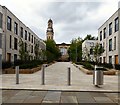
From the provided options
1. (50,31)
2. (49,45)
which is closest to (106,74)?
(49,45)

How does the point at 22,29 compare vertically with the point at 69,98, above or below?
above

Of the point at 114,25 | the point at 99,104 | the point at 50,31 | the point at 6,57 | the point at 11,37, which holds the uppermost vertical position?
the point at 50,31

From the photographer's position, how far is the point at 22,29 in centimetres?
4169

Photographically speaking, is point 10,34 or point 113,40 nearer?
point 10,34

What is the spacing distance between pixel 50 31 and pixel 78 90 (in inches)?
4184

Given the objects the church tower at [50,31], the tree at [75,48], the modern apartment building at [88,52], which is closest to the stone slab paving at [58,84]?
the modern apartment building at [88,52]

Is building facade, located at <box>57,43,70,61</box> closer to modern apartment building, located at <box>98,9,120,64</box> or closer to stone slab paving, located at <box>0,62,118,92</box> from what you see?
modern apartment building, located at <box>98,9,120,64</box>

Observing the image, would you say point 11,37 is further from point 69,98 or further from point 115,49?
point 69,98

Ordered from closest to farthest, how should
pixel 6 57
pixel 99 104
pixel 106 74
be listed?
pixel 99 104 < pixel 106 74 < pixel 6 57

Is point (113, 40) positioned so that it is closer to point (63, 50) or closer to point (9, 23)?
point (9, 23)

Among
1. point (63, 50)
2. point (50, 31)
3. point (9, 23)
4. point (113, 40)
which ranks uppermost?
point (50, 31)

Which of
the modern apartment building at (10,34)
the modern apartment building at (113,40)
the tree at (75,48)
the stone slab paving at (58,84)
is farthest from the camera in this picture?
the tree at (75,48)

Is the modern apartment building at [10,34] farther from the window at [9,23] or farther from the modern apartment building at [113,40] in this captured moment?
the modern apartment building at [113,40]

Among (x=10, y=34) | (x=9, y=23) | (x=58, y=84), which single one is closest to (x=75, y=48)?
(x=10, y=34)
